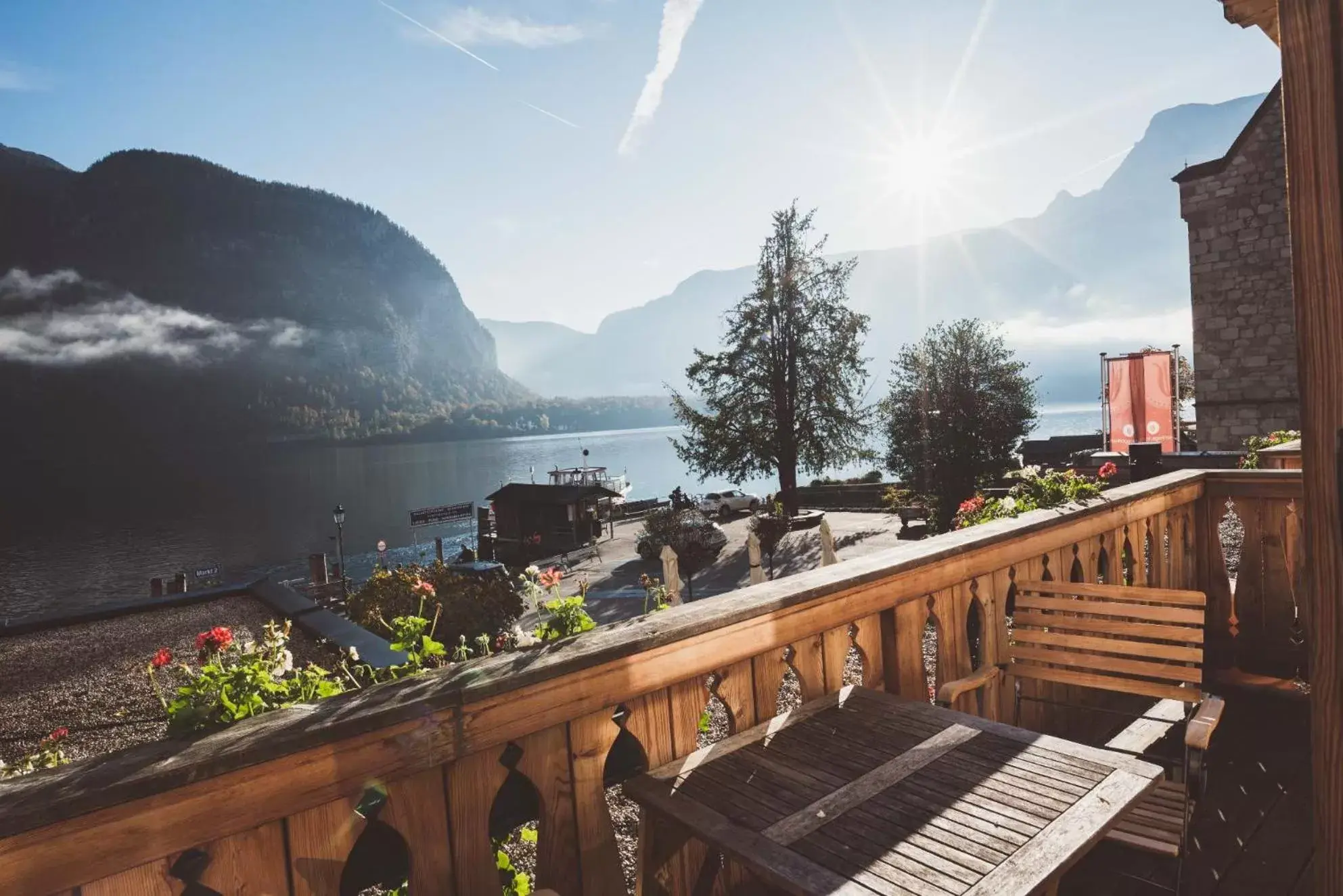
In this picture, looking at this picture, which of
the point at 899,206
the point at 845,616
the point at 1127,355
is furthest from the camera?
the point at 899,206

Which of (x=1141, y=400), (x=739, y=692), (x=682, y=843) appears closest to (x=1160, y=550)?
(x=739, y=692)

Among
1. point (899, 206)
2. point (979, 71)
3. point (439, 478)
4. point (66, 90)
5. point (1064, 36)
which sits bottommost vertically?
point (439, 478)

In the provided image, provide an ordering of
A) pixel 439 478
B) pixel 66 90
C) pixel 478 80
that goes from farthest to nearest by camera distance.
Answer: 1. pixel 66 90
2. pixel 439 478
3. pixel 478 80

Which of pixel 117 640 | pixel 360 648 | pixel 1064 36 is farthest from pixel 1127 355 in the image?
pixel 117 640

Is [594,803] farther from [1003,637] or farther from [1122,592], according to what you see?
[1122,592]

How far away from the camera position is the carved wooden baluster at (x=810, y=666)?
2322mm

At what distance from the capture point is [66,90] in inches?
7239

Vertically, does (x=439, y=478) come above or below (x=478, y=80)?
below

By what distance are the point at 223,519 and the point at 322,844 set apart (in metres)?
130

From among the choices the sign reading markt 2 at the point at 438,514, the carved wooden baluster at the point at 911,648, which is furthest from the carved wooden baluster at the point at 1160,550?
the sign reading markt 2 at the point at 438,514

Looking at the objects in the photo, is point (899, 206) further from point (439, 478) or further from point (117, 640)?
point (439, 478)

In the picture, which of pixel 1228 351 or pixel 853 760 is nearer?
pixel 853 760

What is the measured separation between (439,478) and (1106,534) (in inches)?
6785

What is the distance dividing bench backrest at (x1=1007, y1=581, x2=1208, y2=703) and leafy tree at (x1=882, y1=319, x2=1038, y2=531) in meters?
15.4
